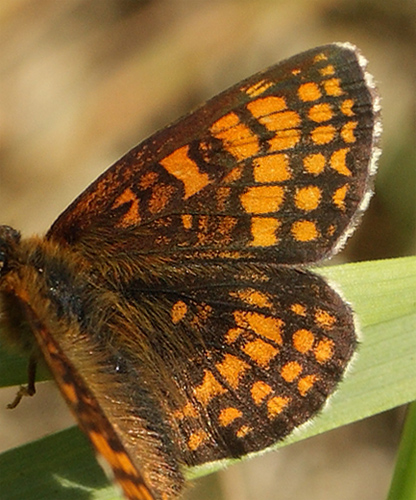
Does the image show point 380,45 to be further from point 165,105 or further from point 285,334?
point 285,334

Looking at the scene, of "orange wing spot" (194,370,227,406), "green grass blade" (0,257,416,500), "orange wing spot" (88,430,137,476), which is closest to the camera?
"orange wing spot" (88,430,137,476)

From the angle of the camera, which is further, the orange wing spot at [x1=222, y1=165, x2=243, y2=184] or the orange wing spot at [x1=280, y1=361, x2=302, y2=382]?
the orange wing spot at [x1=222, y1=165, x2=243, y2=184]

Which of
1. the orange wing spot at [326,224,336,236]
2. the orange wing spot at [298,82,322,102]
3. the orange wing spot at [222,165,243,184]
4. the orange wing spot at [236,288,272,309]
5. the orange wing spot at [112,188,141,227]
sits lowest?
the orange wing spot at [236,288,272,309]

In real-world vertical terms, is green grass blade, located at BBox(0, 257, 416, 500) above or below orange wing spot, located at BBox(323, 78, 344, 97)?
below

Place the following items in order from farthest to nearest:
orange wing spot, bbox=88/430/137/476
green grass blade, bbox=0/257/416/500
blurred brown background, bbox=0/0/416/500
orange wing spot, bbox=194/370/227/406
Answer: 1. blurred brown background, bbox=0/0/416/500
2. orange wing spot, bbox=194/370/227/406
3. green grass blade, bbox=0/257/416/500
4. orange wing spot, bbox=88/430/137/476

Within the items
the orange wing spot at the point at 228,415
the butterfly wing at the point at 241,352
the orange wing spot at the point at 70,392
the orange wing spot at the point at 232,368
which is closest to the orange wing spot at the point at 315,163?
the butterfly wing at the point at 241,352

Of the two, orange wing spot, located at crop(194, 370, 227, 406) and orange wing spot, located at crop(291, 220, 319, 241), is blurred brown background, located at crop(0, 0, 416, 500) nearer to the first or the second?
orange wing spot, located at crop(291, 220, 319, 241)

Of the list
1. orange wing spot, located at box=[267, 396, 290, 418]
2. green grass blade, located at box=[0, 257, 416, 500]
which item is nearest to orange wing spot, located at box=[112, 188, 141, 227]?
green grass blade, located at box=[0, 257, 416, 500]
